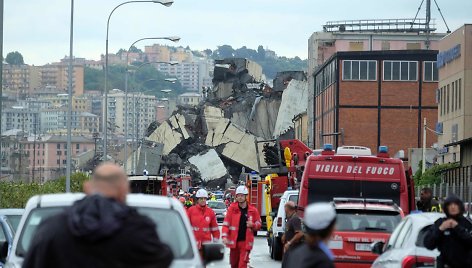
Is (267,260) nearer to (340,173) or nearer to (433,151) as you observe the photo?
(340,173)

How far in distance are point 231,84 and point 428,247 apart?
14071 centimetres

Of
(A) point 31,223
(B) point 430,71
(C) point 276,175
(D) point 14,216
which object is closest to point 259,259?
(C) point 276,175

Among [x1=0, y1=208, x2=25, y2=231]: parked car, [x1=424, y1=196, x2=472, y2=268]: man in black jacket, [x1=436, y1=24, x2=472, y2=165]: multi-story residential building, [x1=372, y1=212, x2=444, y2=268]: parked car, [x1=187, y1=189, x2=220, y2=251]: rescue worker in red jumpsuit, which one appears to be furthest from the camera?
[x1=436, y1=24, x2=472, y2=165]: multi-story residential building

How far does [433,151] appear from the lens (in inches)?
3226

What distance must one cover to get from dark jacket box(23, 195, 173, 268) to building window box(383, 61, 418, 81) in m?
88.7

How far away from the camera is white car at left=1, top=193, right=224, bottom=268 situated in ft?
39.0

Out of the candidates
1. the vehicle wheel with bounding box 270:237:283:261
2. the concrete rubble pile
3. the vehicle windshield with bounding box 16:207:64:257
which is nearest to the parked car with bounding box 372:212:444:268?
the vehicle windshield with bounding box 16:207:64:257

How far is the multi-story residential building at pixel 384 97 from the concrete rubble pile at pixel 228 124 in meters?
30.7

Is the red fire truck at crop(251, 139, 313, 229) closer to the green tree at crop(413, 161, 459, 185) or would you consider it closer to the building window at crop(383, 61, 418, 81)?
the green tree at crop(413, 161, 459, 185)

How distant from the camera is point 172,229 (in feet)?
39.5

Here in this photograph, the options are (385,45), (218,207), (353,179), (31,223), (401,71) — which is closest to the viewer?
(31,223)

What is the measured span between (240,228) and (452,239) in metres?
7.97

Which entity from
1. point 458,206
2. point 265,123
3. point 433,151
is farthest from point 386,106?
point 458,206

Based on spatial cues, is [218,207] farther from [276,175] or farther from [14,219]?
[14,219]
